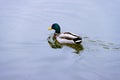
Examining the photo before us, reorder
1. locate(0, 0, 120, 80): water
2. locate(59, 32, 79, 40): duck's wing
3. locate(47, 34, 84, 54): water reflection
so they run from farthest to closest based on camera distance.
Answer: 1. locate(59, 32, 79, 40): duck's wing
2. locate(47, 34, 84, 54): water reflection
3. locate(0, 0, 120, 80): water

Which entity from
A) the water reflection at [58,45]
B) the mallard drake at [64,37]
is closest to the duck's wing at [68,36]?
the mallard drake at [64,37]

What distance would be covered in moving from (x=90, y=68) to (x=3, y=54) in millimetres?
2233

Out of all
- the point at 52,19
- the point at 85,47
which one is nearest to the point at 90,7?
the point at 52,19

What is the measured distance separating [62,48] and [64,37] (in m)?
0.41

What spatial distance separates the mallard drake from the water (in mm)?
216

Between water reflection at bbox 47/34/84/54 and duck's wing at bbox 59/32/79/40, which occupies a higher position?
duck's wing at bbox 59/32/79/40

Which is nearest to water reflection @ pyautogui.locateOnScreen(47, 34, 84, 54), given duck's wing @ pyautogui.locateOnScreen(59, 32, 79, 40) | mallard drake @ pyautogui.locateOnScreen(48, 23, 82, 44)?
mallard drake @ pyautogui.locateOnScreen(48, 23, 82, 44)

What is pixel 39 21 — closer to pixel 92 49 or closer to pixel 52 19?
pixel 52 19

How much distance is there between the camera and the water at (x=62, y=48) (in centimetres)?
959

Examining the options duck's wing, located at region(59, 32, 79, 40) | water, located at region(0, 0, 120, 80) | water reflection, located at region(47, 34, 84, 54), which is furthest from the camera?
duck's wing, located at region(59, 32, 79, 40)

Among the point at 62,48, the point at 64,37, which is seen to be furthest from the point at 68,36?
the point at 62,48

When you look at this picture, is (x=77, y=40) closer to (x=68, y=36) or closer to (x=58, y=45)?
(x=68, y=36)

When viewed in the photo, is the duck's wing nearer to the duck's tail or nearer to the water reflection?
the duck's tail

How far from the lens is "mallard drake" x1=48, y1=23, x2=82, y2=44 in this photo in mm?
11201
